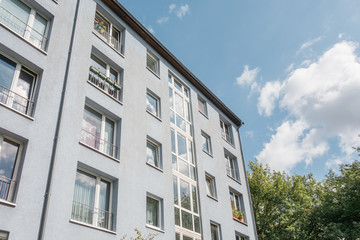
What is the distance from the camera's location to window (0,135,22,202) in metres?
9.09

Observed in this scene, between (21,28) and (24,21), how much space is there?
0.44 m

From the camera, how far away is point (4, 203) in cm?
859

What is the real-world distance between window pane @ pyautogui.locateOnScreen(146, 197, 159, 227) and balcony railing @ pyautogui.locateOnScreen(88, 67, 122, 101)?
4.88 metres

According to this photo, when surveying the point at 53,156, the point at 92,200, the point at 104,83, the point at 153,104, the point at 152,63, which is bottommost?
→ the point at 92,200

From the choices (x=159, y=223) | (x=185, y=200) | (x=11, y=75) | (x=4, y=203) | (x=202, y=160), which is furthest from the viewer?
(x=202, y=160)

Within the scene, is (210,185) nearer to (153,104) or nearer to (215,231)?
(215,231)

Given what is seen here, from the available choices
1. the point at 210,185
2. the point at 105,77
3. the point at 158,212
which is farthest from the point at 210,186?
the point at 105,77

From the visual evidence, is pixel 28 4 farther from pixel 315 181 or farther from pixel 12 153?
pixel 315 181

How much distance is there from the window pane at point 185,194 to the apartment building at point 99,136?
0.24 ft

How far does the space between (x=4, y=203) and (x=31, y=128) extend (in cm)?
252

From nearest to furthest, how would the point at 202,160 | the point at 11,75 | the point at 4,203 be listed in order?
the point at 4,203
the point at 11,75
the point at 202,160

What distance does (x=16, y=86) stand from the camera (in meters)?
10.9

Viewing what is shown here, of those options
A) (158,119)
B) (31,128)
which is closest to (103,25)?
(158,119)

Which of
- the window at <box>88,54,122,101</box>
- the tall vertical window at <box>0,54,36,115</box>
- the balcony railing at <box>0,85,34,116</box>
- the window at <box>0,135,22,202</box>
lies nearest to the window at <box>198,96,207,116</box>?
the window at <box>88,54,122,101</box>
